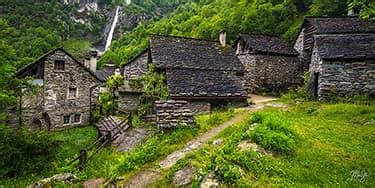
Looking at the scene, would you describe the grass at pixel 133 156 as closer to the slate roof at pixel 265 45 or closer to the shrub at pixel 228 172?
the shrub at pixel 228 172

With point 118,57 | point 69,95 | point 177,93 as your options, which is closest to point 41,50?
point 118,57

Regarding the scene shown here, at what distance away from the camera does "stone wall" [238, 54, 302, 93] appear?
26.9 metres

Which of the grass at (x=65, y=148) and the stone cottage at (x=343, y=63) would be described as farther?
the stone cottage at (x=343, y=63)

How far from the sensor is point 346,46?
740 inches

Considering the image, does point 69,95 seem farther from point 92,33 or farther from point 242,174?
point 92,33

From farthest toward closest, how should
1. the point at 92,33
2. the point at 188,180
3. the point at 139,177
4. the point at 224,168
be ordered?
the point at 92,33
the point at 139,177
the point at 188,180
the point at 224,168

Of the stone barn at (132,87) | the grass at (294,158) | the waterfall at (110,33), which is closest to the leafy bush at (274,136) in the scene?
the grass at (294,158)

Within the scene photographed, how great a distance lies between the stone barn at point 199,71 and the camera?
62.3 ft

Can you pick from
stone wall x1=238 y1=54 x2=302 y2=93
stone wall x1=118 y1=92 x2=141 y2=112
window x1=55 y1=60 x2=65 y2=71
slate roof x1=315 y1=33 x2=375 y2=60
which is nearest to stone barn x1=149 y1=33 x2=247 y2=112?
stone wall x1=238 y1=54 x2=302 y2=93

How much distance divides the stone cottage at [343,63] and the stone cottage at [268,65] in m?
6.57

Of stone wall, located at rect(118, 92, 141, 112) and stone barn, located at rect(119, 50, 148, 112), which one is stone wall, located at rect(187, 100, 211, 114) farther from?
stone wall, located at rect(118, 92, 141, 112)

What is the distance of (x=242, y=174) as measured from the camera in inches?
277

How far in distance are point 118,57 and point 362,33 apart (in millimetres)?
56201

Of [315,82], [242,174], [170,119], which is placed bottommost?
[242,174]
